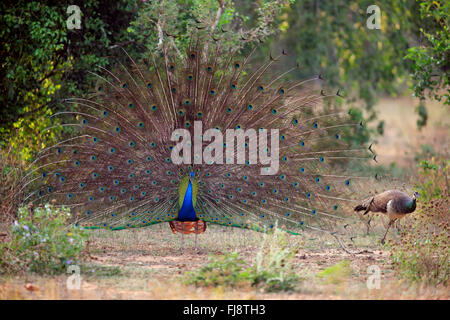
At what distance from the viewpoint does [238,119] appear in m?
9.73

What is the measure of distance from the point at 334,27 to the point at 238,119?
10.4 metres

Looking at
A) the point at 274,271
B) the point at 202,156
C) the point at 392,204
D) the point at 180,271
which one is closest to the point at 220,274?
the point at 274,271

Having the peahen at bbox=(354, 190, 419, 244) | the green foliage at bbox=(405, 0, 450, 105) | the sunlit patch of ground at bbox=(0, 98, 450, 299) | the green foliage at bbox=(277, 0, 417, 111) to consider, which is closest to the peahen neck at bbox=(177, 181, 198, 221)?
the sunlit patch of ground at bbox=(0, 98, 450, 299)

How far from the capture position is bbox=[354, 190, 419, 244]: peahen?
31.2ft

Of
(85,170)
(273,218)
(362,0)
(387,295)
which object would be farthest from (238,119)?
(362,0)

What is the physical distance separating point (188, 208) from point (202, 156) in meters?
0.77

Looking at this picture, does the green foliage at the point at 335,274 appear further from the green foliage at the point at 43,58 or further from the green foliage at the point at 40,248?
the green foliage at the point at 43,58

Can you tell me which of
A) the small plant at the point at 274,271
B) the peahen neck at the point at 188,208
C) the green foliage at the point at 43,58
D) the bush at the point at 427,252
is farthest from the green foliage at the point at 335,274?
the green foliage at the point at 43,58

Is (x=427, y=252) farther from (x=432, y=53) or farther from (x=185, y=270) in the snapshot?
(x=432, y=53)

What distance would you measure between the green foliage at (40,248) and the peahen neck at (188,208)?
175 cm

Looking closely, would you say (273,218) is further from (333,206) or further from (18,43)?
(18,43)

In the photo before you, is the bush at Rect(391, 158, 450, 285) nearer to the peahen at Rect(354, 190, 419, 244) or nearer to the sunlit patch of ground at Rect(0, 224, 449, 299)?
the sunlit patch of ground at Rect(0, 224, 449, 299)

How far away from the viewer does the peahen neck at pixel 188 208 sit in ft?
31.0

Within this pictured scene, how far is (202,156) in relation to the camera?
9625 mm
